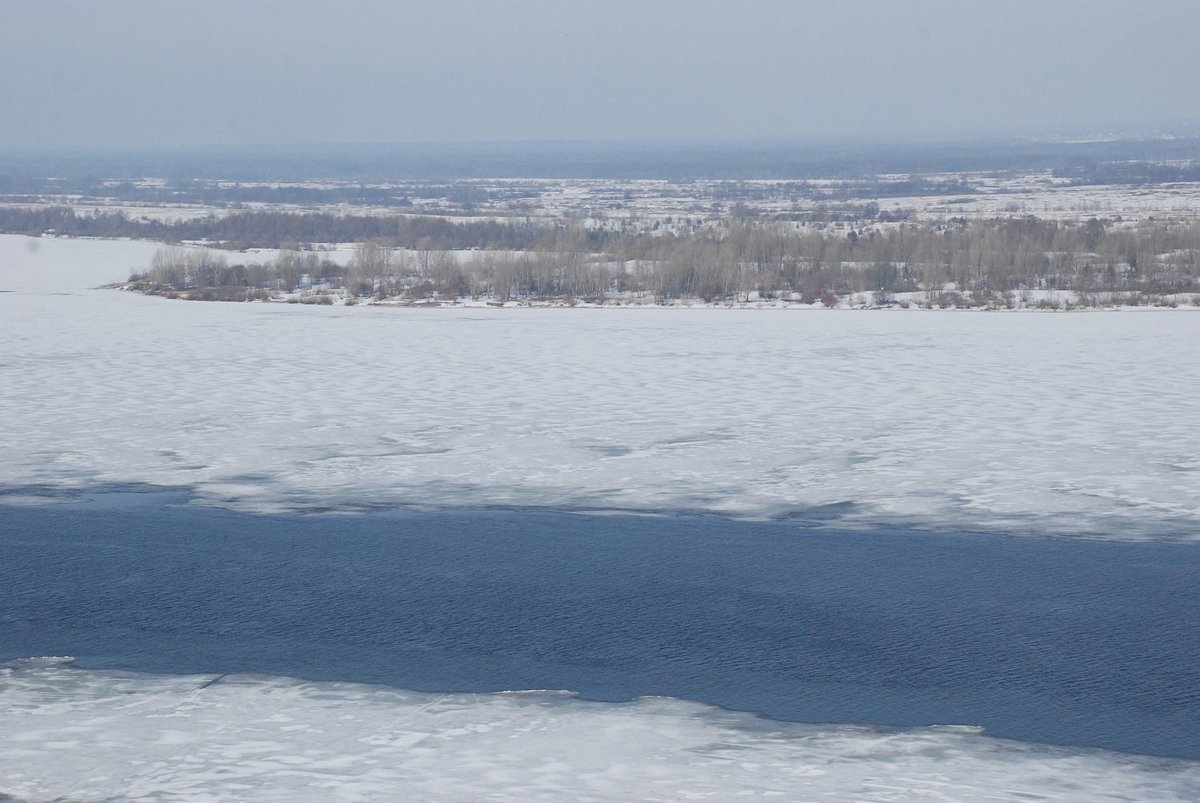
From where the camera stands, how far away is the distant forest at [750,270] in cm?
3131

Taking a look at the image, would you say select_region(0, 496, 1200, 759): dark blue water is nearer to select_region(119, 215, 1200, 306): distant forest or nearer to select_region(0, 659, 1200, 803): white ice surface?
select_region(0, 659, 1200, 803): white ice surface

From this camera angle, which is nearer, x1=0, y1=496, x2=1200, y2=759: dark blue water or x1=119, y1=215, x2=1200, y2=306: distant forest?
x1=0, y1=496, x2=1200, y2=759: dark blue water

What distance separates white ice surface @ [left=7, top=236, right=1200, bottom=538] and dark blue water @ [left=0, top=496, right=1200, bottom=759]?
74 centimetres

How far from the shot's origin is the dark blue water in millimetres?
6090

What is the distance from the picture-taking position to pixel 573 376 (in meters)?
15.7

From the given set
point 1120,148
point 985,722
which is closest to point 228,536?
point 985,722

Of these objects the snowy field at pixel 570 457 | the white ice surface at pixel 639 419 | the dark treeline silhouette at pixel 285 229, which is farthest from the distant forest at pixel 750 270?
the dark treeline silhouette at pixel 285 229

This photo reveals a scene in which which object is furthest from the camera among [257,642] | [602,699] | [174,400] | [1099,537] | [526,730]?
[174,400]

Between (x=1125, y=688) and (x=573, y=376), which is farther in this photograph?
(x=573, y=376)

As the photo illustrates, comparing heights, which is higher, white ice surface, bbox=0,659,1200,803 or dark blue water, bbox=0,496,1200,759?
white ice surface, bbox=0,659,1200,803

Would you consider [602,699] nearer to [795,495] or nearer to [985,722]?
[985,722]

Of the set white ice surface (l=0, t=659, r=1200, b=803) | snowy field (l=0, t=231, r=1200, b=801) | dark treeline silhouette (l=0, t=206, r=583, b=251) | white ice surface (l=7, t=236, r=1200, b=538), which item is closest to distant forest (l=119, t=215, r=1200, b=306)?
snowy field (l=0, t=231, r=1200, b=801)

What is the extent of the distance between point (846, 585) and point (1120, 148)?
163 m

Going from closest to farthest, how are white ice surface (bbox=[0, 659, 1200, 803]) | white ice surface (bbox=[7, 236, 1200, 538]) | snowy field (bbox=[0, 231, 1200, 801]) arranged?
1. white ice surface (bbox=[0, 659, 1200, 803])
2. snowy field (bbox=[0, 231, 1200, 801])
3. white ice surface (bbox=[7, 236, 1200, 538])
